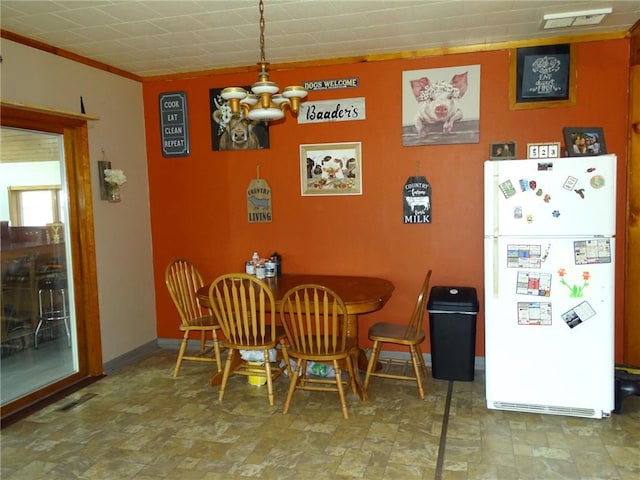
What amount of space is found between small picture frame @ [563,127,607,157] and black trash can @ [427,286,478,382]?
4.07ft

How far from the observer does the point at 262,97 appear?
2625mm

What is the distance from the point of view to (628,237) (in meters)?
3.59

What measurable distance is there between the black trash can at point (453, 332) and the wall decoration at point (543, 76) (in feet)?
5.09

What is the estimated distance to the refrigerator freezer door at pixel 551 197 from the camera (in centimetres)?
292

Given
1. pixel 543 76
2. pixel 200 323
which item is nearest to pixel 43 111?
pixel 200 323

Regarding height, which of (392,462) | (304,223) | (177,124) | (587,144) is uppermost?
(177,124)

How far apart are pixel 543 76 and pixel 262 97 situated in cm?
229

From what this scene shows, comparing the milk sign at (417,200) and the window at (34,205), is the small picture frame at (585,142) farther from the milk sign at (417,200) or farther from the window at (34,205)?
the window at (34,205)

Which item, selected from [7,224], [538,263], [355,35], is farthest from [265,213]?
[538,263]

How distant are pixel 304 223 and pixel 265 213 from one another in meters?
0.37

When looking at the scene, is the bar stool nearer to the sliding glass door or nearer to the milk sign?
the sliding glass door

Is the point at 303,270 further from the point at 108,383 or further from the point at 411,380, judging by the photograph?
the point at 108,383

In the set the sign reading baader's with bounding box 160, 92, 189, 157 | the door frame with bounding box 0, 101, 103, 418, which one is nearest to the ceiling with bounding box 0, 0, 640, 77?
the sign reading baader's with bounding box 160, 92, 189, 157

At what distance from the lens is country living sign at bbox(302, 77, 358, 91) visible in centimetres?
406
